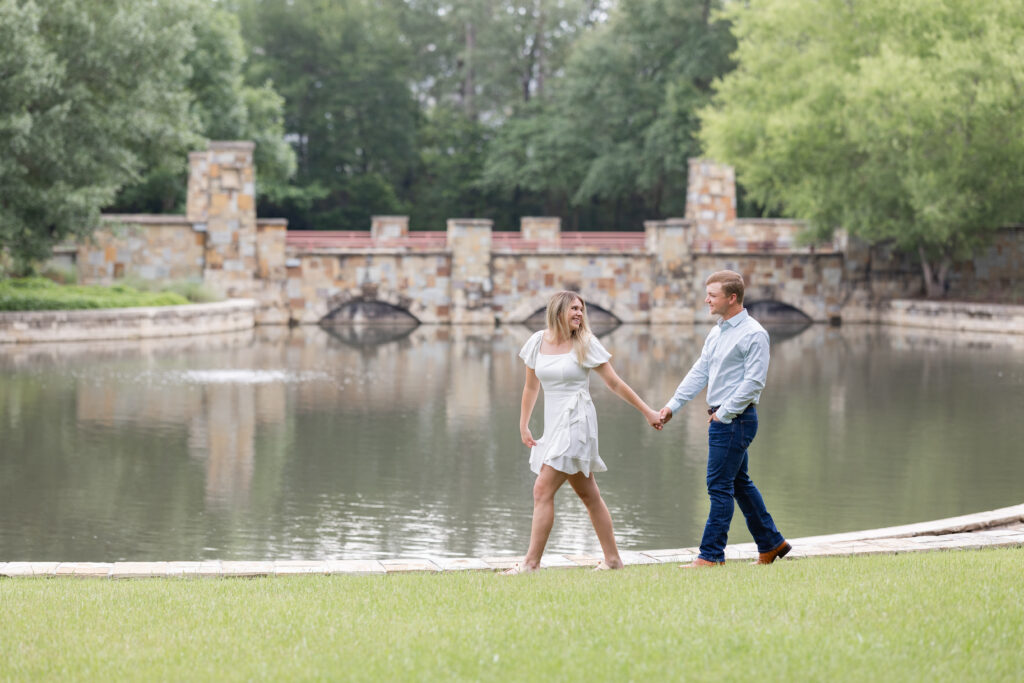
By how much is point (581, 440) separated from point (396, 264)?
32949mm

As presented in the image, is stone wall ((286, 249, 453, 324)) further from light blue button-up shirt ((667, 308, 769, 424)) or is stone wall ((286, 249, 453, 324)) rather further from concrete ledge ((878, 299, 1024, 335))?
light blue button-up shirt ((667, 308, 769, 424))

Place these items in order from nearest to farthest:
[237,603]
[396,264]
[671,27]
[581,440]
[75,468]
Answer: [237,603] → [581,440] → [75,468] → [396,264] → [671,27]

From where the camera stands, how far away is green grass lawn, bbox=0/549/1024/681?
504 centimetres

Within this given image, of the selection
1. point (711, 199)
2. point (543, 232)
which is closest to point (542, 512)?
point (543, 232)

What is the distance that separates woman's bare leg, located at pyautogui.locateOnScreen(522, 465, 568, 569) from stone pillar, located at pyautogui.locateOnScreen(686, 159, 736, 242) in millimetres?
36901

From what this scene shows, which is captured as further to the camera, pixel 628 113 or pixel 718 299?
pixel 628 113

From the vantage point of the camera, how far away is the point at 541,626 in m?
5.66

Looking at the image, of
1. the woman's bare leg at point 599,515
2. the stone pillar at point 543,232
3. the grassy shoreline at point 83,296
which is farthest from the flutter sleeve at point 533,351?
the stone pillar at point 543,232

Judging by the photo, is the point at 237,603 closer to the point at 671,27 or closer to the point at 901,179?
the point at 901,179

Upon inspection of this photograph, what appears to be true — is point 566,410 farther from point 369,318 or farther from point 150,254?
point 369,318

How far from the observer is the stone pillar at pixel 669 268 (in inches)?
1628

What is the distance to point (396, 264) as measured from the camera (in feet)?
131


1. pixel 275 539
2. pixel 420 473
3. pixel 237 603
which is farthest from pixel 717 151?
pixel 237 603

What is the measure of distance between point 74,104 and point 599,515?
2406 cm
